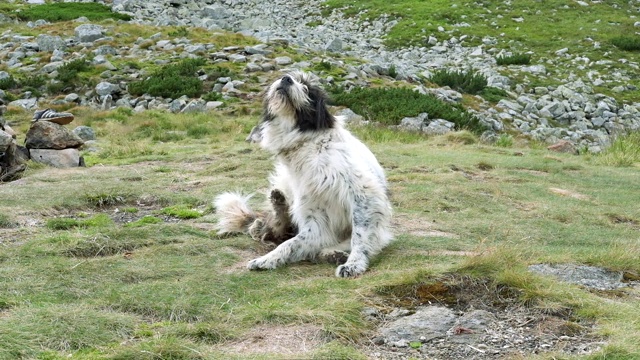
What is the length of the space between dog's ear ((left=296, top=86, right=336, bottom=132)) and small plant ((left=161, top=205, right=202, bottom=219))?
268cm

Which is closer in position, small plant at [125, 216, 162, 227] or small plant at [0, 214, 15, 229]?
small plant at [0, 214, 15, 229]

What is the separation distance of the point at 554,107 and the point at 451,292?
77.6 ft

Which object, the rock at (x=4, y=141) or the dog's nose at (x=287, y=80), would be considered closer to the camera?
the dog's nose at (x=287, y=80)

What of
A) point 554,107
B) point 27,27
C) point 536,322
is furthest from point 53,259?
point 27,27

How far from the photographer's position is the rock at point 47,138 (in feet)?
46.3

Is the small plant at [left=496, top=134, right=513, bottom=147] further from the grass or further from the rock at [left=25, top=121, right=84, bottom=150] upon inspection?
the rock at [left=25, top=121, right=84, bottom=150]

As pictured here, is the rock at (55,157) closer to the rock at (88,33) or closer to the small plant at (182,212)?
the small plant at (182,212)

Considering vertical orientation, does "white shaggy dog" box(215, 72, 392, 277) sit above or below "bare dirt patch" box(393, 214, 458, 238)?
above

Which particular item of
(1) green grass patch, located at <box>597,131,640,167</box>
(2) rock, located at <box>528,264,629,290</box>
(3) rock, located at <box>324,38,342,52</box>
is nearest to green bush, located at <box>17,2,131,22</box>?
(3) rock, located at <box>324,38,342,52</box>

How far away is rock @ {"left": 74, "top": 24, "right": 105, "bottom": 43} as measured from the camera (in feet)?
109

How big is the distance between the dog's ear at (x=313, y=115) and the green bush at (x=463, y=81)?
854 inches

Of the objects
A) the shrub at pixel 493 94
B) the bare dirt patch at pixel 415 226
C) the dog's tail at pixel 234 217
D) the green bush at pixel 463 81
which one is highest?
the dog's tail at pixel 234 217

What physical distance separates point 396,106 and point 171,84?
303 inches

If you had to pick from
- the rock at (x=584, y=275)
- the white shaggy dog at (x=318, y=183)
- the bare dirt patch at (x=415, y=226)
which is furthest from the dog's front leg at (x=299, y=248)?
the rock at (x=584, y=275)
